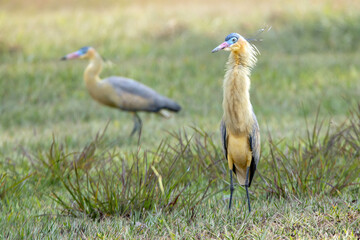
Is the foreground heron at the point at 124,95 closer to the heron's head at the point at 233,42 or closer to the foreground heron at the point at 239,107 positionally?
the foreground heron at the point at 239,107

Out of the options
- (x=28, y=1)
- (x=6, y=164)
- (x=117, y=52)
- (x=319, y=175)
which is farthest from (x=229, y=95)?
(x=28, y=1)

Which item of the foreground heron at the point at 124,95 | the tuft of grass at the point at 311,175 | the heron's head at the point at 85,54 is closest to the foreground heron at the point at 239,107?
the tuft of grass at the point at 311,175

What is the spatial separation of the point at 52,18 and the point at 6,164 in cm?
925

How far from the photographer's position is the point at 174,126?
7840 millimetres

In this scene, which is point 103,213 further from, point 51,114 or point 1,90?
point 1,90

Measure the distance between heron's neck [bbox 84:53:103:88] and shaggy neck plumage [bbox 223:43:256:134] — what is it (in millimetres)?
4590

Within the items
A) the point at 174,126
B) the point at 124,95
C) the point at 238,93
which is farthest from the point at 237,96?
the point at 124,95

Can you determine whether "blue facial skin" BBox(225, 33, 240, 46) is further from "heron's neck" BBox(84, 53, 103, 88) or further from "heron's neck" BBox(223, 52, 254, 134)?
"heron's neck" BBox(84, 53, 103, 88)

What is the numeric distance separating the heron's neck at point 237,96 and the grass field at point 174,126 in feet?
0.91

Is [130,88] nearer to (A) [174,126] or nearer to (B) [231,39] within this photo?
(A) [174,126]

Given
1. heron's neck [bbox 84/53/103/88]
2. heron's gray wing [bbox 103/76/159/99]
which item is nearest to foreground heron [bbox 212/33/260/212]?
heron's gray wing [bbox 103/76/159/99]

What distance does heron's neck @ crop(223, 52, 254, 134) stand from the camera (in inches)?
148

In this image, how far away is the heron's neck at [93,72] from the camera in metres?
8.15

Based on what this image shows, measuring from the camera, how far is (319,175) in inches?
173
